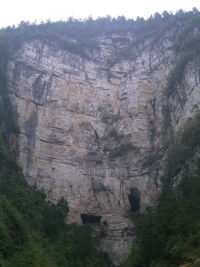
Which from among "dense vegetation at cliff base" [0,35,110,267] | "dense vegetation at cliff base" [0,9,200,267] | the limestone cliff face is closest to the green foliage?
"dense vegetation at cliff base" [0,9,200,267]

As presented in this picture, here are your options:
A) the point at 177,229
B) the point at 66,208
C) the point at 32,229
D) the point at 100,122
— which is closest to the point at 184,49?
the point at 100,122

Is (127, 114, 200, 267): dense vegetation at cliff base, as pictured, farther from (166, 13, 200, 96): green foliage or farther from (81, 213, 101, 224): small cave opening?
(166, 13, 200, 96): green foliage

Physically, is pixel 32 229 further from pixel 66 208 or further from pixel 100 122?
pixel 100 122

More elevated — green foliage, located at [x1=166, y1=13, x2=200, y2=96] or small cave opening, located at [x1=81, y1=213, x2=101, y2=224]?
green foliage, located at [x1=166, y1=13, x2=200, y2=96]

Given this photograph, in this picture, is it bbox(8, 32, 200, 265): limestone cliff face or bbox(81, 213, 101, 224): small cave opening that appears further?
bbox(8, 32, 200, 265): limestone cliff face

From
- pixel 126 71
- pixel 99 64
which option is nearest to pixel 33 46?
pixel 99 64

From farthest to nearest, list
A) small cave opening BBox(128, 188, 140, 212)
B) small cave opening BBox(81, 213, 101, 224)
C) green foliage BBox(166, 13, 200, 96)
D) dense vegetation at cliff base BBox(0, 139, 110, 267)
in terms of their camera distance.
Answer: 1. green foliage BBox(166, 13, 200, 96)
2. small cave opening BBox(128, 188, 140, 212)
3. small cave opening BBox(81, 213, 101, 224)
4. dense vegetation at cliff base BBox(0, 139, 110, 267)
